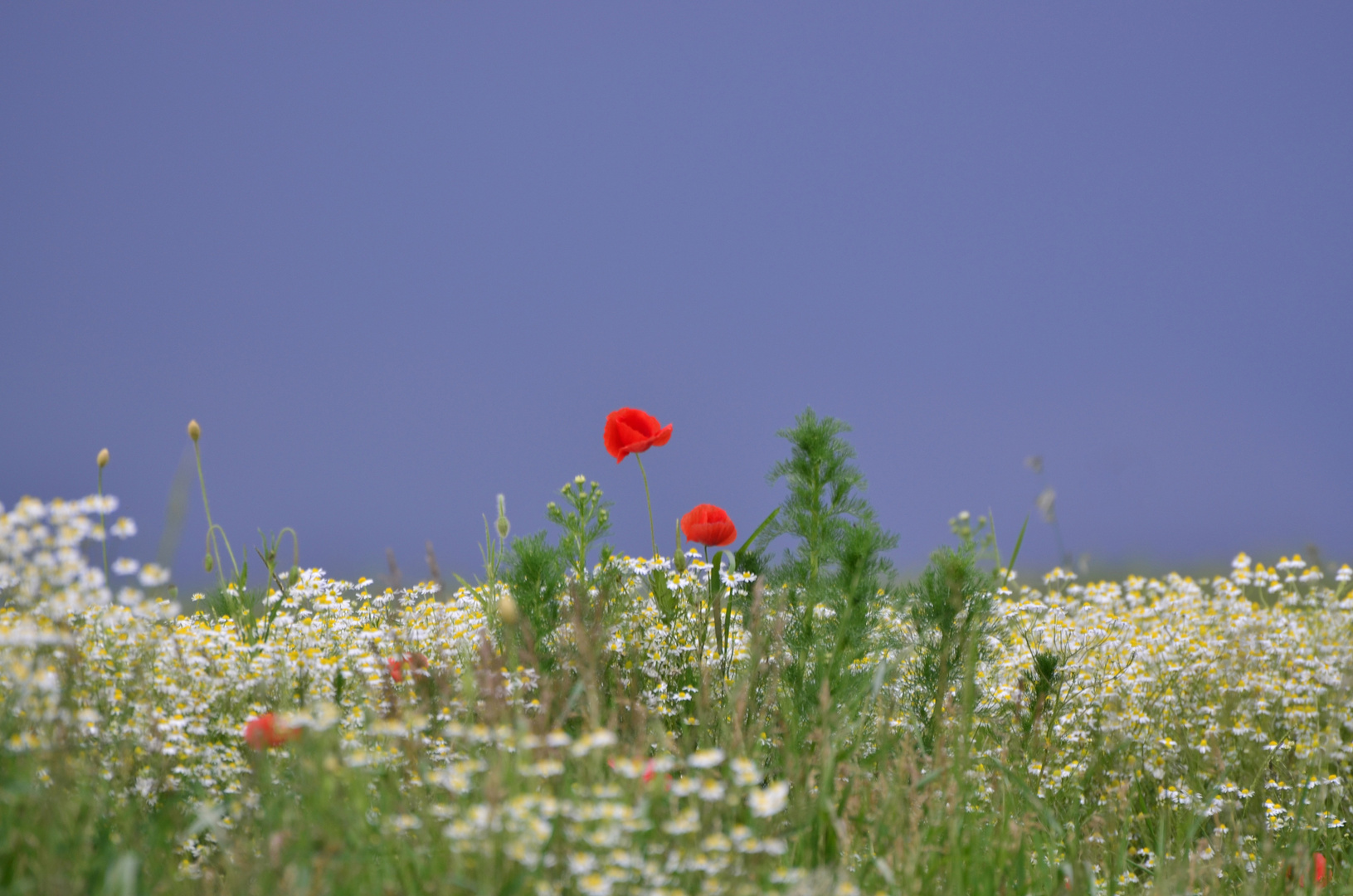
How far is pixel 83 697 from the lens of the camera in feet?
10.5

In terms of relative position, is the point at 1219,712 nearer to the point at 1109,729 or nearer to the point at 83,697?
the point at 1109,729

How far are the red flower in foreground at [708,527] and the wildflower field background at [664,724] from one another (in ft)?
0.06

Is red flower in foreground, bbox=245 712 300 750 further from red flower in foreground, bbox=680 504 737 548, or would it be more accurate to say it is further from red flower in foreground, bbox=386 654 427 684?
red flower in foreground, bbox=680 504 737 548

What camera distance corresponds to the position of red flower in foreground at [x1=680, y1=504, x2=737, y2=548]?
15.1 feet

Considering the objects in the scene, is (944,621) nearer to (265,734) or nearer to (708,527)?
(708,527)

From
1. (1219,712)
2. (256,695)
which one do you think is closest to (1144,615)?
(1219,712)

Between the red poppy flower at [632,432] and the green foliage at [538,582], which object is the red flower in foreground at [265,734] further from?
the red poppy flower at [632,432]

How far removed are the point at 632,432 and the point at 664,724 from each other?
4.87 feet

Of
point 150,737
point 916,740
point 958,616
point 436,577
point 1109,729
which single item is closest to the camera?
point 150,737

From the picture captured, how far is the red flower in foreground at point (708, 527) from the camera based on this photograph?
15.1 feet

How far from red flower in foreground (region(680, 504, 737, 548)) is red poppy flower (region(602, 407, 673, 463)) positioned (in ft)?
1.58

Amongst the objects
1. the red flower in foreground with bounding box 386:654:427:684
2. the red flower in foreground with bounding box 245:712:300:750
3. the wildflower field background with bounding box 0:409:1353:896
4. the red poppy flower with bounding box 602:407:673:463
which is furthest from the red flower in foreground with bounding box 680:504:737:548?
the red flower in foreground with bounding box 245:712:300:750

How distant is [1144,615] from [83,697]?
6.18 meters

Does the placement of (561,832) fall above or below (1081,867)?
above
